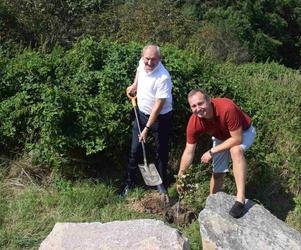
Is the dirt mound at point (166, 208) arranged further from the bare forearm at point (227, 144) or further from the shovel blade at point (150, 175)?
the bare forearm at point (227, 144)

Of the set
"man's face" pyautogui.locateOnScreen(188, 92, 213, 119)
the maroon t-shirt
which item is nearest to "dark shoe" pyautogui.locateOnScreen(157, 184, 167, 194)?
the maroon t-shirt

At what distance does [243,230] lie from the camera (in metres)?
4.66

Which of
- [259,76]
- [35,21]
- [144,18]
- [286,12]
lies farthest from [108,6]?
[286,12]

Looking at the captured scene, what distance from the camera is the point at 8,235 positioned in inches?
200

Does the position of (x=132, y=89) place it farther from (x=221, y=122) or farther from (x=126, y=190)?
(x=221, y=122)

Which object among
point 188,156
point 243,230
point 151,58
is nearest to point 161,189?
point 188,156

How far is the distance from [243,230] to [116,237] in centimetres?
112

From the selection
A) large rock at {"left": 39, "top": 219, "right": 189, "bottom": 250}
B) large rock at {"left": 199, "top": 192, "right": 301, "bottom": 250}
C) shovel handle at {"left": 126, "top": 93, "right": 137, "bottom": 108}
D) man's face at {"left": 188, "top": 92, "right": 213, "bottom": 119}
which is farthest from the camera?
shovel handle at {"left": 126, "top": 93, "right": 137, "bottom": 108}

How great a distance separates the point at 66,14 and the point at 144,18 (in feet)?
7.04

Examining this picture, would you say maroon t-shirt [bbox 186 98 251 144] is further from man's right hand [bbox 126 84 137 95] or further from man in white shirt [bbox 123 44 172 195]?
man's right hand [bbox 126 84 137 95]

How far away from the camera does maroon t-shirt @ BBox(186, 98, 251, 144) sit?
4930mm

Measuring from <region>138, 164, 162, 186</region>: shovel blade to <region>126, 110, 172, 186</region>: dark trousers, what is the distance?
0.36 feet

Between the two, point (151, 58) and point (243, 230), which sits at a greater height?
point (151, 58)

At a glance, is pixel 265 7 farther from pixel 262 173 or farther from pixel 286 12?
pixel 262 173
